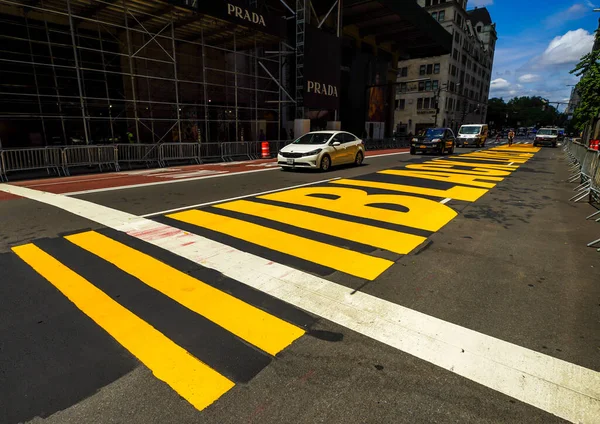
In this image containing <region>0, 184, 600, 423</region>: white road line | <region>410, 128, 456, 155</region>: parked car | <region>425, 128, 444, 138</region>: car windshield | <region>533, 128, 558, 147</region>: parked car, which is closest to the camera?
<region>0, 184, 600, 423</region>: white road line

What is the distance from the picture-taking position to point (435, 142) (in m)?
22.3

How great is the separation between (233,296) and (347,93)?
33894 millimetres

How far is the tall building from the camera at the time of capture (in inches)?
2584

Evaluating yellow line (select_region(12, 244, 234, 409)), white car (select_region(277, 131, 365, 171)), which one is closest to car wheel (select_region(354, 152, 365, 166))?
white car (select_region(277, 131, 365, 171))

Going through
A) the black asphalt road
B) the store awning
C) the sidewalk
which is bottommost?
the black asphalt road

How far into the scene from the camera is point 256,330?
2.94 m

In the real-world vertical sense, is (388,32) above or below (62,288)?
above

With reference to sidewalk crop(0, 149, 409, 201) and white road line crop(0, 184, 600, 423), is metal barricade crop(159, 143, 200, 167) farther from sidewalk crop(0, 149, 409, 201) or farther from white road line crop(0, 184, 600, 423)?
white road line crop(0, 184, 600, 423)

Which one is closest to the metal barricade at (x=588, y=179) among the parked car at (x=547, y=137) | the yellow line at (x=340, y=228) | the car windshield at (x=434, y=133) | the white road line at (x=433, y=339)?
the yellow line at (x=340, y=228)

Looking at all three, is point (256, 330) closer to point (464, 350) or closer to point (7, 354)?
point (464, 350)

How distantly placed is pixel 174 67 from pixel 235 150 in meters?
5.72

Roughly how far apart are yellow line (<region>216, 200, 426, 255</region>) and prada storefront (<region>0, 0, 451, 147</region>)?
1141cm

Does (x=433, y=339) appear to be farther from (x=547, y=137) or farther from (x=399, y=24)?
(x=547, y=137)

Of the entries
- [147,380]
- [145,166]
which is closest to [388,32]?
[145,166]
